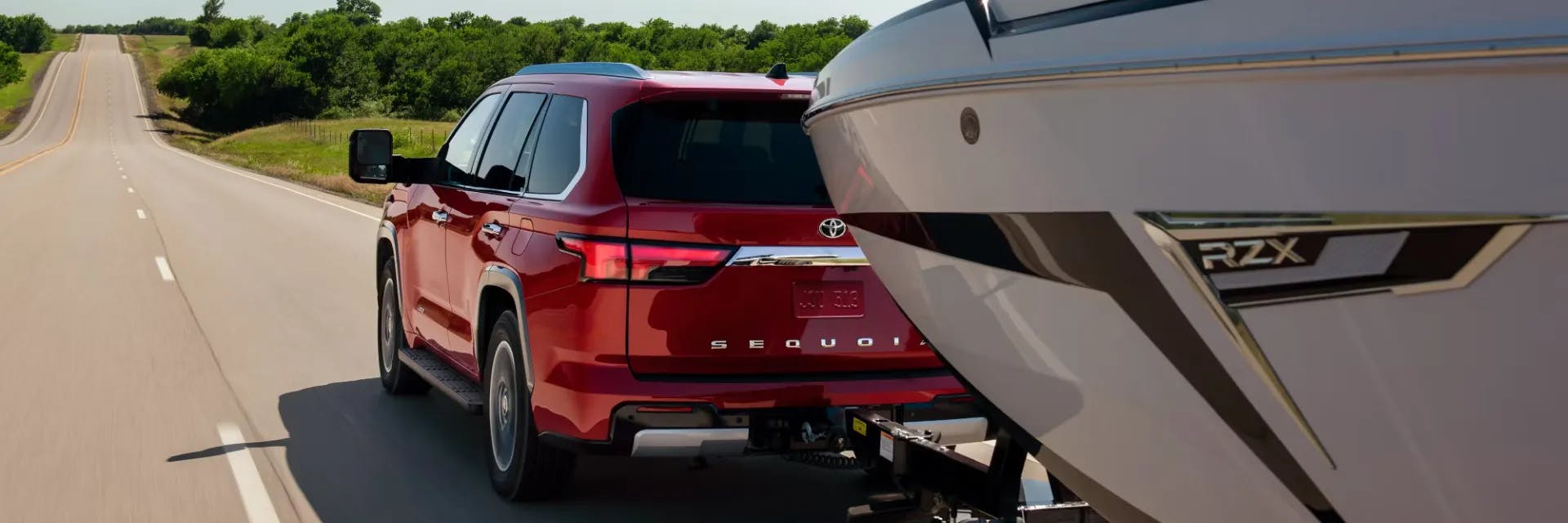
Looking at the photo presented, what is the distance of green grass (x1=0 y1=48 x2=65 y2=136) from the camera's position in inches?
4535

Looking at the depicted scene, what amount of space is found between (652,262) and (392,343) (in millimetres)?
3503

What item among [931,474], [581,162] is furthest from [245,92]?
[931,474]

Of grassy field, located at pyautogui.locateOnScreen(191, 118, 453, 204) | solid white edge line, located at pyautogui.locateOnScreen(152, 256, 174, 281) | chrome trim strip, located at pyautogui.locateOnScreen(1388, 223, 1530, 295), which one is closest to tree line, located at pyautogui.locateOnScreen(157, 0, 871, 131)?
grassy field, located at pyautogui.locateOnScreen(191, 118, 453, 204)

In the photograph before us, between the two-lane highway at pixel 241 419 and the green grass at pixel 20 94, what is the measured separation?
100374 millimetres

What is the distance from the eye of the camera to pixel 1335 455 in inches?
93.0

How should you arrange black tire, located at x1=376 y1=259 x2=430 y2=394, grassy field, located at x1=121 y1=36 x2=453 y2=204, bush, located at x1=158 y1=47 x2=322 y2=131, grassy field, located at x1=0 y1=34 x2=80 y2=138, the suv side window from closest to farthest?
1. the suv side window
2. black tire, located at x1=376 y1=259 x2=430 y2=394
3. grassy field, located at x1=121 y1=36 x2=453 y2=204
4. grassy field, located at x1=0 y1=34 x2=80 y2=138
5. bush, located at x1=158 y1=47 x2=322 y2=131

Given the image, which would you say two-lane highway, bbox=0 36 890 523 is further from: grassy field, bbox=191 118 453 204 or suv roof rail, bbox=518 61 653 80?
grassy field, bbox=191 118 453 204

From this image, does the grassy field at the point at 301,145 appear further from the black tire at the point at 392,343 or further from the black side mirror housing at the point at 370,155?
the black side mirror housing at the point at 370,155

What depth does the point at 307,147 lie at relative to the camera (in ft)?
277

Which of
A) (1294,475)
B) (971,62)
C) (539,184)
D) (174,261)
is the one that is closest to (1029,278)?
(971,62)

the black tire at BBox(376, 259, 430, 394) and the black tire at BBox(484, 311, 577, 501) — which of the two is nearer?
the black tire at BBox(484, 311, 577, 501)

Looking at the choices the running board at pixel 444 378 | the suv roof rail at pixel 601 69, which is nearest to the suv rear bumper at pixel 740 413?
the suv roof rail at pixel 601 69

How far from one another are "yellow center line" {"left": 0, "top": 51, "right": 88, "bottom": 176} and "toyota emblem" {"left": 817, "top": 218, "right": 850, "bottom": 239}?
45438 millimetres

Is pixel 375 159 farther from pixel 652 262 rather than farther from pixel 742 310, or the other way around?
pixel 742 310
